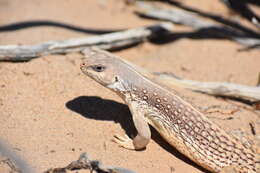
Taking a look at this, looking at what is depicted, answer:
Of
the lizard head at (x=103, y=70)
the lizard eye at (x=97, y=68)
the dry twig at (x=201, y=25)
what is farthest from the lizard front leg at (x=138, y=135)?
the dry twig at (x=201, y=25)

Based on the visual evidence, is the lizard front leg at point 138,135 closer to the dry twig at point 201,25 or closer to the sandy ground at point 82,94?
the sandy ground at point 82,94

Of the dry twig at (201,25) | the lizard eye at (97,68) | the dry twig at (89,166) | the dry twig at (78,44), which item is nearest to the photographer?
the dry twig at (89,166)

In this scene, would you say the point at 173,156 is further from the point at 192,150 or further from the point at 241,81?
the point at 241,81

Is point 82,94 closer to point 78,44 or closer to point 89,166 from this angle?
point 78,44

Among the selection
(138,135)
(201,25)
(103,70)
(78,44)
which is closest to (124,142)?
(138,135)

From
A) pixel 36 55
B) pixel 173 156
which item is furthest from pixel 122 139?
pixel 36 55
